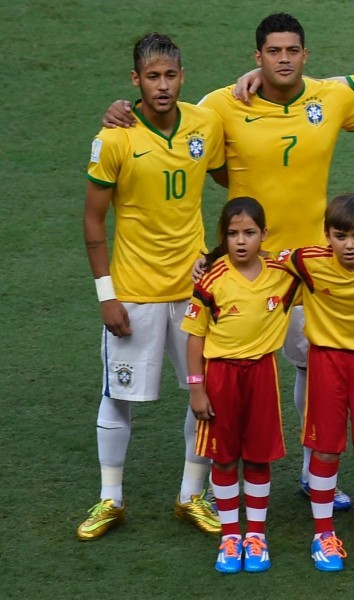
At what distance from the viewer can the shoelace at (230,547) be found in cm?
446

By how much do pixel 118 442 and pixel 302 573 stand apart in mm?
901

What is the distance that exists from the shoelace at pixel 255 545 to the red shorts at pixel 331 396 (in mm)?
402

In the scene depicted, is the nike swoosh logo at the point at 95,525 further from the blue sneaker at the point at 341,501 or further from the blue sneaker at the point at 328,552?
the blue sneaker at the point at 341,501

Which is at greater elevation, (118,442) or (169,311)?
(169,311)

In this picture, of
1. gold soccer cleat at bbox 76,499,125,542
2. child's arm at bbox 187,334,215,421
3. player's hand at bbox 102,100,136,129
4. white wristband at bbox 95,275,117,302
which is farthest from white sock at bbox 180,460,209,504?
player's hand at bbox 102,100,136,129

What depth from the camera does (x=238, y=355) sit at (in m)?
4.36

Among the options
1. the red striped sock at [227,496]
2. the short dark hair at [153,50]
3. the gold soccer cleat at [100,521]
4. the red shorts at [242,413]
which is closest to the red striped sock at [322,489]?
the red shorts at [242,413]

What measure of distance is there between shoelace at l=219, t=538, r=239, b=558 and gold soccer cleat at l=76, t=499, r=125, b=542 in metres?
0.51

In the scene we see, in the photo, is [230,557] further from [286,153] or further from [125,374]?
[286,153]

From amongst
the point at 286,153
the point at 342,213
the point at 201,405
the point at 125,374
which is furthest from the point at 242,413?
the point at 286,153

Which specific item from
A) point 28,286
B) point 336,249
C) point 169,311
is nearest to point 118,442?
point 169,311

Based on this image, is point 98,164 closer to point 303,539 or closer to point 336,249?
point 336,249

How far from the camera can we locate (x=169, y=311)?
4688mm

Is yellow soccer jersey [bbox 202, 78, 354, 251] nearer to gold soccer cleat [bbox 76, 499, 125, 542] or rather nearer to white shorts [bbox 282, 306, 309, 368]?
white shorts [bbox 282, 306, 309, 368]
